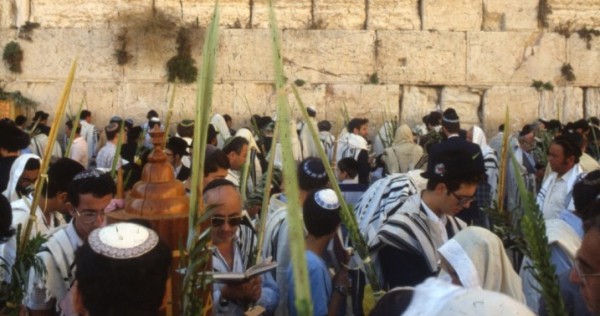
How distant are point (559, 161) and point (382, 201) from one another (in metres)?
2.10

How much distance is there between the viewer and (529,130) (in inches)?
453

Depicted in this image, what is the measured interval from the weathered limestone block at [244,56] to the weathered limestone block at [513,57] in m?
3.54

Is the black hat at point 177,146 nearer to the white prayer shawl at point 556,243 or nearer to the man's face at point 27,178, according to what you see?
the man's face at point 27,178

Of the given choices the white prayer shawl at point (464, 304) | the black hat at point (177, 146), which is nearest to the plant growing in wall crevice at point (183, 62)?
the black hat at point (177, 146)

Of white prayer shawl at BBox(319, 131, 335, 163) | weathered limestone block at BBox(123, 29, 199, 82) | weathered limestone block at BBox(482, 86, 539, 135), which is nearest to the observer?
white prayer shawl at BBox(319, 131, 335, 163)

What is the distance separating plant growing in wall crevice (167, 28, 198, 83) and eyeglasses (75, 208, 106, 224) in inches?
442

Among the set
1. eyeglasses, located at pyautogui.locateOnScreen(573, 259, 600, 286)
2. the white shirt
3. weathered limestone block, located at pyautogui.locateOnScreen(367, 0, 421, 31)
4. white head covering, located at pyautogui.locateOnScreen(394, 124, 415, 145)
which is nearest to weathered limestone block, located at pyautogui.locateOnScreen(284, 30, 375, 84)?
weathered limestone block, located at pyautogui.locateOnScreen(367, 0, 421, 31)

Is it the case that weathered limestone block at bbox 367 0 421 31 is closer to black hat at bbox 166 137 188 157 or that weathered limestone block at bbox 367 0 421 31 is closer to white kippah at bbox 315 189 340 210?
black hat at bbox 166 137 188 157

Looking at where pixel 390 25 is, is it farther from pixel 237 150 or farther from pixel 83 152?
pixel 237 150

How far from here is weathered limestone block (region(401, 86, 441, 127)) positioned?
50.1 feet

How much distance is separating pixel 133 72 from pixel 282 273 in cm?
1156

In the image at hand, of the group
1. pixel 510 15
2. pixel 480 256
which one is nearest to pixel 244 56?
pixel 510 15

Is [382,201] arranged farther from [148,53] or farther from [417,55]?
[148,53]

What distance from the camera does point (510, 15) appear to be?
1548 cm
